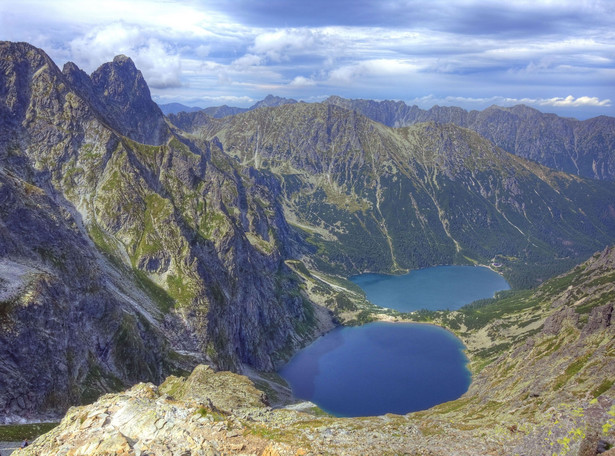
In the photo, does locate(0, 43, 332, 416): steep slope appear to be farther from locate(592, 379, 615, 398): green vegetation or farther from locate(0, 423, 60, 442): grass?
locate(592, 379, 615, 398): green vegetation

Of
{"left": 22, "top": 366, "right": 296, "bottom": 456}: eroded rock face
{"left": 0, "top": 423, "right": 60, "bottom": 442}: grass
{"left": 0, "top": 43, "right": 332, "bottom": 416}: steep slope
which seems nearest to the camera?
{"left": 22, "top": 366, "right": 296, "bottom": 456}: eroded rock face

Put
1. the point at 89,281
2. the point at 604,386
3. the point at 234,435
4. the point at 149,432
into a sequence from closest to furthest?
the point at 149,432 → the point at 234,435 → the point at 604,386 → the point at 89,281

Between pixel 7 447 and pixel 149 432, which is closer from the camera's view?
pixel 149 432

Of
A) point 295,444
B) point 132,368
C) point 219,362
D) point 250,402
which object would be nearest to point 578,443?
point 295,444

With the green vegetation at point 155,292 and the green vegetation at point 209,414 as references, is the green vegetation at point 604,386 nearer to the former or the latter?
the green vegetation at point 209,414

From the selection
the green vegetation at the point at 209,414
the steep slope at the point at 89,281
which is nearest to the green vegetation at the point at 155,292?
the steep slope at the point at 89,281

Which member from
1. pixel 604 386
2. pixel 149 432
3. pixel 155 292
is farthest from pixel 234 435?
pixel 155 292

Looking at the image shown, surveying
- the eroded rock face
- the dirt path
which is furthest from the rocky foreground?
the dirt path

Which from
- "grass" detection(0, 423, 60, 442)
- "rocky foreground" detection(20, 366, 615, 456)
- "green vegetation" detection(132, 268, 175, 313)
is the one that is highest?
"rocky foreground" detection(20, 366, 615, 456)

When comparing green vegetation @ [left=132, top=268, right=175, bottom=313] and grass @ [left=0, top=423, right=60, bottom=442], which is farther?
green vegetation @ [left=132, top=268, right=175, bottom=313]

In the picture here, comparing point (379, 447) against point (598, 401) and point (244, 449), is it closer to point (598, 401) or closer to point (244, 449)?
point (244, 449)

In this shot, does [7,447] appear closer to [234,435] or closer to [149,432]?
[149,432]
